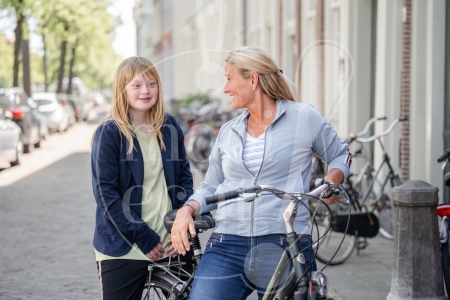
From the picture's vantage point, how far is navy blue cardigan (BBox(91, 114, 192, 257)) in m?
3.60

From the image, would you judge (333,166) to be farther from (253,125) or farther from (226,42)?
(226,42)

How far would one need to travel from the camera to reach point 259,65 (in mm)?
3293

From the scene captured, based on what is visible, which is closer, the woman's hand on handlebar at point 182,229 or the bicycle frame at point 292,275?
the bicycle frame at point 292,275

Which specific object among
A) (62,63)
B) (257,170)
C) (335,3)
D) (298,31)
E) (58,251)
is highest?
(62,63)

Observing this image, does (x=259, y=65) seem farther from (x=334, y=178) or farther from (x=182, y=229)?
(x=182, y=229)

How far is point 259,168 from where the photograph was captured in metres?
3.34

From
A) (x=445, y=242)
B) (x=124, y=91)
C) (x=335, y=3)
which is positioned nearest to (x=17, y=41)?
(x=335, y=3)

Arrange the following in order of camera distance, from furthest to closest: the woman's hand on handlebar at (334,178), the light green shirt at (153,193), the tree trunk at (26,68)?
the tree trunk at (26,68)
the light green shirt at (153,193)
the woman's hand on handlebar at (334,178)

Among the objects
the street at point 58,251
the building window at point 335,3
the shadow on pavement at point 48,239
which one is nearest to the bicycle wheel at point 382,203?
the street at point 58,251

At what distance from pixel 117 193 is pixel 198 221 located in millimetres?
427

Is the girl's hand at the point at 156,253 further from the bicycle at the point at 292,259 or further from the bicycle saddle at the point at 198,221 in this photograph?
the bicycle at the point at 292,259

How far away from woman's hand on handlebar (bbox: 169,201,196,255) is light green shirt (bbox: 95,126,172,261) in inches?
14.7

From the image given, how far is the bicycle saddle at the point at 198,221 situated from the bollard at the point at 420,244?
2141 mm

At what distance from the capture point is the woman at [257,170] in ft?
10.7
